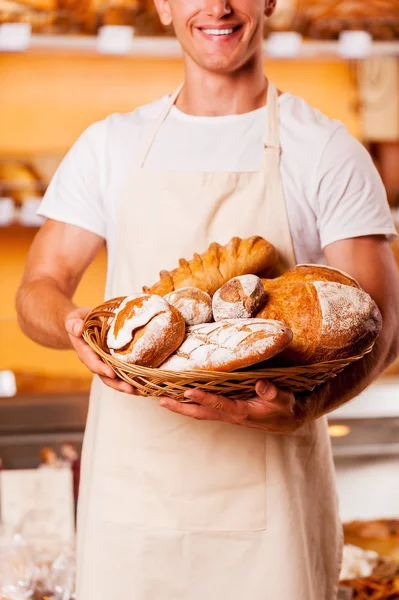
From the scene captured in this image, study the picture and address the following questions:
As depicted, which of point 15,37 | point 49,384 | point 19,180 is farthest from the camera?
point 19,180

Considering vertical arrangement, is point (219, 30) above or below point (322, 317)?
above

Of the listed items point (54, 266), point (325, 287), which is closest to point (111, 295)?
point (54, 266)

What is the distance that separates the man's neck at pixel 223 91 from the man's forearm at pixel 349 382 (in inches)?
19.1

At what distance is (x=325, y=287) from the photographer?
1186 millimetres

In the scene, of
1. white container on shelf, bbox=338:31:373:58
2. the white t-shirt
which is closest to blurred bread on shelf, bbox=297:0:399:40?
white container on shelf, bbox=338:31:373:58

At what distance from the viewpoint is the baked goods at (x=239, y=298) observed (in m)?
1.13

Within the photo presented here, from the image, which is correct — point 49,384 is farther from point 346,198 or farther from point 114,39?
point 346,198

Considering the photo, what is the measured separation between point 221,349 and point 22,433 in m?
1.24

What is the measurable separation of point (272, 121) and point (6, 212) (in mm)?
1432

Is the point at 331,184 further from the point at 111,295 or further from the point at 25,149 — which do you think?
the point at 25,149

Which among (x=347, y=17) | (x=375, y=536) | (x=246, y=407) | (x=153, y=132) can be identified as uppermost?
(x=347, y=17)

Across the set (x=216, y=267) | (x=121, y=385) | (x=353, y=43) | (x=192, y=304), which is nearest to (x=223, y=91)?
(x=216, y=267)

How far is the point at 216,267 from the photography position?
126 centimetres

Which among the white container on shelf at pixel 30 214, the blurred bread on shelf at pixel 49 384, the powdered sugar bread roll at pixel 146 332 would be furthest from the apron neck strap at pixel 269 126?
the white container on shelf at pixel 30 214
